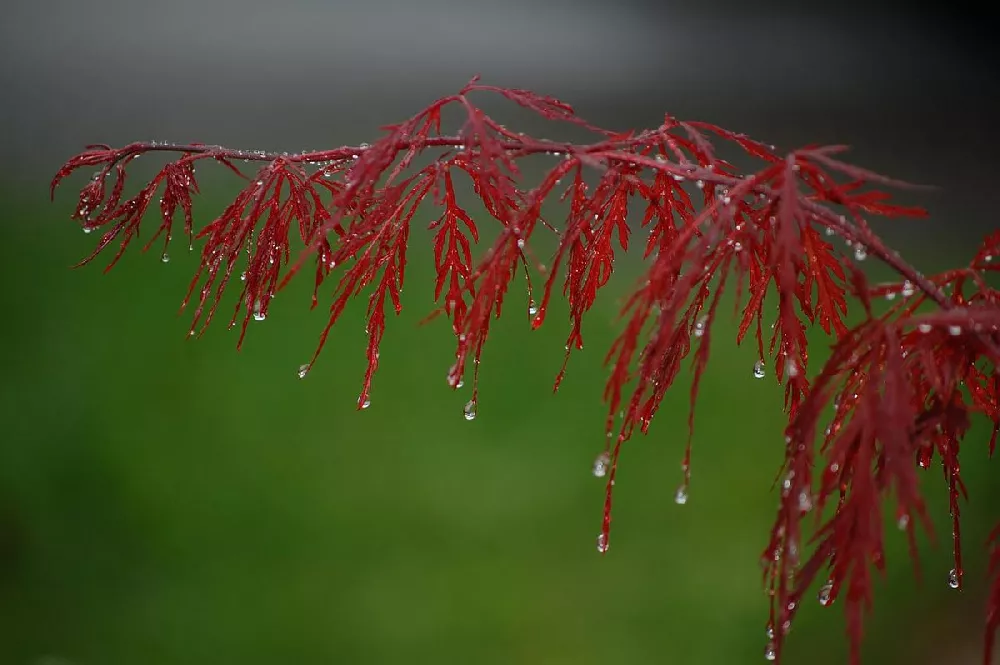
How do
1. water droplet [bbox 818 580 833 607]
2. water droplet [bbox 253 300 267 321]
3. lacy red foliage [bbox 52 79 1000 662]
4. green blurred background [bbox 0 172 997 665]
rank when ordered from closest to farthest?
lacy red foliage [bbox 52 79 1000 662], water droplet [bbox 818 580 833 607], water droplet [bbox 253 300 267 321], green blurred background [bbox 0 172 997 665]

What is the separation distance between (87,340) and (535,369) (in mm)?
1586

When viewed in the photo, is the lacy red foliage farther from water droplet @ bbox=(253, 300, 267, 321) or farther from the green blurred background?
the green blurred background

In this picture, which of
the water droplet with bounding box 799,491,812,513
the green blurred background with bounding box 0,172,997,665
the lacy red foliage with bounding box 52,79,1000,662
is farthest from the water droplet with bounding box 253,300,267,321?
the green blurred background with bounding box 0,172,997,665

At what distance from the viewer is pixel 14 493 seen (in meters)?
2.72

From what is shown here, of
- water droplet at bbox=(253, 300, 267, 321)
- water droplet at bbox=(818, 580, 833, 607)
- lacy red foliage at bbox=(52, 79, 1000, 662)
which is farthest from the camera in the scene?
water droplet at bbox=(253, 300, 267, 321)

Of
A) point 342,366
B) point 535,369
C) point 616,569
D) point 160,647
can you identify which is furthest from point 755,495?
point 160,647

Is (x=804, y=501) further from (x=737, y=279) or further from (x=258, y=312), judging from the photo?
(x=258, y=312)

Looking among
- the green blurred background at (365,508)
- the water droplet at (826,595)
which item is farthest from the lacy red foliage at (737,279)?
the green blurred background at (365,508)

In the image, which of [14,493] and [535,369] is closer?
[14,493]

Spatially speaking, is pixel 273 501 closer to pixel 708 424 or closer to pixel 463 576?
pixel 463 576

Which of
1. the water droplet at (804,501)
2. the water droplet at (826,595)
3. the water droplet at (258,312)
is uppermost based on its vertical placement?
the water droplet at (258,312)

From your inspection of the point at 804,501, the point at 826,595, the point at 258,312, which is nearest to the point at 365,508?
the point at 258,312

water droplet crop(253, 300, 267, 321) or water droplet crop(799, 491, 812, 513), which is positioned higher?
water droplet crop(253, 300, 267, 321)

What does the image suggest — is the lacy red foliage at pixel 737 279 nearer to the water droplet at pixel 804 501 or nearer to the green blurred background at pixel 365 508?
the water droplet at pixel 804 501
